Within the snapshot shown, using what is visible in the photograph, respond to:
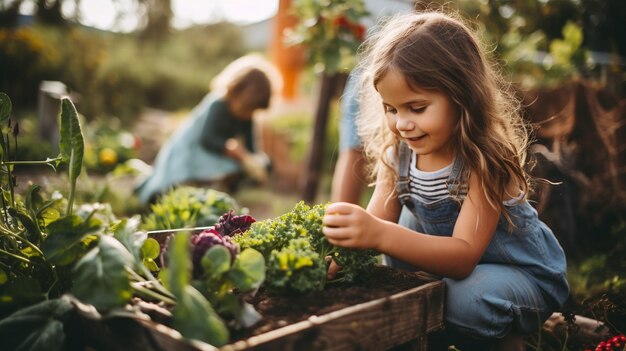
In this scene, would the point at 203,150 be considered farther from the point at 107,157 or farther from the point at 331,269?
the point at 331,269

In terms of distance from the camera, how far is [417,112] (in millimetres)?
1711

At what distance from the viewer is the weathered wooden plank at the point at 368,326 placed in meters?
1.17

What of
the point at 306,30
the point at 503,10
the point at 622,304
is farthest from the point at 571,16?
the point at 622,304

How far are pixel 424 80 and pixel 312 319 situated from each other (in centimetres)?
87

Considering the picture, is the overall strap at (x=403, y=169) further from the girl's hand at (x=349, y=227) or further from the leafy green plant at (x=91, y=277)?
the leafy green plant at (x=91, y=277)

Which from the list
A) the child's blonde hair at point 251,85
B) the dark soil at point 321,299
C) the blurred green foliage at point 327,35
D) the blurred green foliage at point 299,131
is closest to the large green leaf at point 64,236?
the dark soil at point 321,299

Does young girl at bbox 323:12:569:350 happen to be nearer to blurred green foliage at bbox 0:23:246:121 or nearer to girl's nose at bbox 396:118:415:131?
girl's nose at bbox 396:118:415:131

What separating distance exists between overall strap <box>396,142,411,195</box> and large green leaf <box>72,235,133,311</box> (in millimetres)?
1170

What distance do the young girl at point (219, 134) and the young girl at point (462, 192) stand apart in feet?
11.0

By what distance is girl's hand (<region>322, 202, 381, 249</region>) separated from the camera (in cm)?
145

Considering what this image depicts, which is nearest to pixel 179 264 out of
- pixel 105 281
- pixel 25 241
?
pixel 105 281

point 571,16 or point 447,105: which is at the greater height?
point 571,16

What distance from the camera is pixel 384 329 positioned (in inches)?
55.2

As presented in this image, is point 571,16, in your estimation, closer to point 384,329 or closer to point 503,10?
point 503,10
